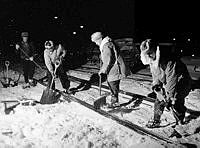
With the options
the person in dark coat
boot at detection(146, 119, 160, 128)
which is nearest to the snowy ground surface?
boot at detection(146, 119, 160, 128)

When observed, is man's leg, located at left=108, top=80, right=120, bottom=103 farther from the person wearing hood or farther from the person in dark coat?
the person in dark coat

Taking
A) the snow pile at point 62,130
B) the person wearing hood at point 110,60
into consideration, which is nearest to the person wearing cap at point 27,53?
the snow pile at point 62,130

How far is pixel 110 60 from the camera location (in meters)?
6.08

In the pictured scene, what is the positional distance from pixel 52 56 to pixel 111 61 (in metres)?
2.58

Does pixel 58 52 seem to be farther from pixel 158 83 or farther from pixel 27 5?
pixel 27 5

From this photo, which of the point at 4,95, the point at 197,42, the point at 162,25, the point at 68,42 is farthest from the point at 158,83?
the point at 162,25

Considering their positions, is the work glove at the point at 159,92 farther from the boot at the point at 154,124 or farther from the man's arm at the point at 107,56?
the man's arm at the point at 107,56

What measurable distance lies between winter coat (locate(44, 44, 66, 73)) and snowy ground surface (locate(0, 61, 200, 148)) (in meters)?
1.43

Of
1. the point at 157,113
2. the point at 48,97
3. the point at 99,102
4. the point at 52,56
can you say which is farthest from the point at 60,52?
the point at 157,113

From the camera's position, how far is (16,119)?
19.8 feet

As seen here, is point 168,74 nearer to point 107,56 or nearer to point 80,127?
point 107,56

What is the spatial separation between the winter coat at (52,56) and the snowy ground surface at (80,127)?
4.69 ft

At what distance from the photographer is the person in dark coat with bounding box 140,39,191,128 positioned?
4.43m

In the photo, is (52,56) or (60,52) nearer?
(52,56)
